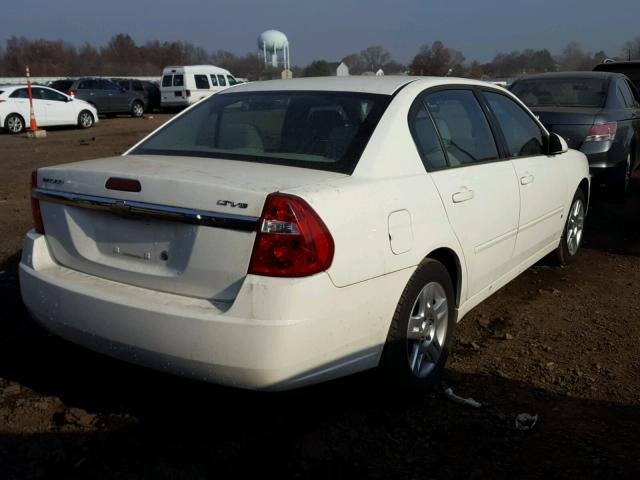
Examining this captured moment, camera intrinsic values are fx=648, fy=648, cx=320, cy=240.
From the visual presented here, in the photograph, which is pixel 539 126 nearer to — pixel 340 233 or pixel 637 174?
pixel 340 233

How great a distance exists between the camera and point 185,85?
1171 inches

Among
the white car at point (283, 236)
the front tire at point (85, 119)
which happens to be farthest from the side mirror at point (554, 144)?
the front tire at point (85, 119)

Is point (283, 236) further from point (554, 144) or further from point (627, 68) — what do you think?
point (627, 68)

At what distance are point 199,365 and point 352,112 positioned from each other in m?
1.53

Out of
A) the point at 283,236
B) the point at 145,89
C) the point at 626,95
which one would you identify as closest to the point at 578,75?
the point at 626,95

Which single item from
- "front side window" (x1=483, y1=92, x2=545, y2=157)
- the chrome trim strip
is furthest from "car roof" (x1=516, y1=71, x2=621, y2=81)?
the chrome trim strip

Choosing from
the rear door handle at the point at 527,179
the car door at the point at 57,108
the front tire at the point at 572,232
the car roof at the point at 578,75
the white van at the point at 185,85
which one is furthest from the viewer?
the white van at the point at 185,85

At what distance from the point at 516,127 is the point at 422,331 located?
200cm

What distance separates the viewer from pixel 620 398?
334 cm

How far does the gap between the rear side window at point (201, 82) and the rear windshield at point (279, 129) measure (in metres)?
27.4

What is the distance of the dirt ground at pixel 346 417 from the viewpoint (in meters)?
2.69

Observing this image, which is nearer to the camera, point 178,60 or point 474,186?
point 474,186

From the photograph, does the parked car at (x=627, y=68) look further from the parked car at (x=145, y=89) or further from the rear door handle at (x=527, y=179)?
the parked car at (x=145, y=89)

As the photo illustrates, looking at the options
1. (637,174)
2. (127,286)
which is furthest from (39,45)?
(127,286)
